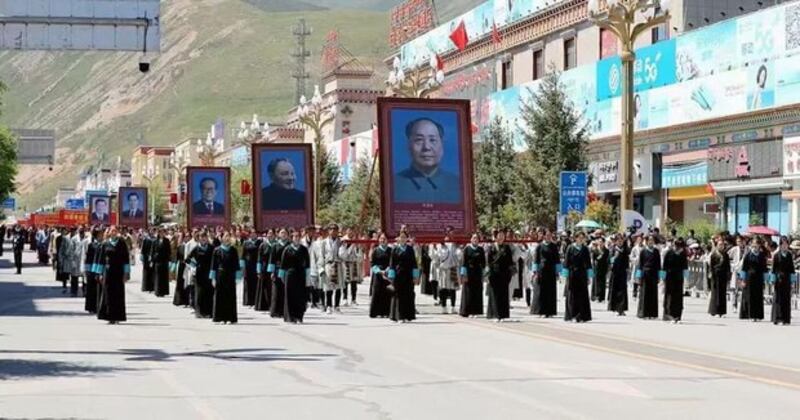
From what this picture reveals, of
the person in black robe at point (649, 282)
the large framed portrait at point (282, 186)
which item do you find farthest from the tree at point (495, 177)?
the person in black robe at point (649, 282)

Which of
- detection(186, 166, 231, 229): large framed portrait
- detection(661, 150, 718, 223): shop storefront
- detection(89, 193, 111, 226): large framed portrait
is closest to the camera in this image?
detection(661, 150, 718, 223): shop storefront

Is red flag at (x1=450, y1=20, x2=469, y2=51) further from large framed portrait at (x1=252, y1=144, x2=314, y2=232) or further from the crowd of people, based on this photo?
the crowd of people

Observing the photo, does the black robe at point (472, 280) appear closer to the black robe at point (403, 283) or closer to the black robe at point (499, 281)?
the black robe at point (499, 281)

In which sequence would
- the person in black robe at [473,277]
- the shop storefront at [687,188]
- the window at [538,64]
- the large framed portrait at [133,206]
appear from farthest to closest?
the large framed portrait at [133,206] < the window at [538,64] < the shop storefront at [687,188] < the person in black robe at [473,277]

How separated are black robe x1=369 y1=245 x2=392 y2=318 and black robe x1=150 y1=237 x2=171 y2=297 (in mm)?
10456

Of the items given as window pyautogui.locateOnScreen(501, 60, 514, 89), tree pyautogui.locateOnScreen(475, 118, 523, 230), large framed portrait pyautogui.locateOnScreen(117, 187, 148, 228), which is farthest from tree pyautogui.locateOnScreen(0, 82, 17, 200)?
tree pyautogui.locateOnScreen(475, 118, 523, 230)

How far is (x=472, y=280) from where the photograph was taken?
27500 mm

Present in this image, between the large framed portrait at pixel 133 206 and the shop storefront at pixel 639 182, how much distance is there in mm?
29108

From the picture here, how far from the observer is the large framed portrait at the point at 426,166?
2903 cm

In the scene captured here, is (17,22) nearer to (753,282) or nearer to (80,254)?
(80,254)

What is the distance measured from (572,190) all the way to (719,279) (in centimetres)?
619

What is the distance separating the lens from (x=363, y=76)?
3767 inches

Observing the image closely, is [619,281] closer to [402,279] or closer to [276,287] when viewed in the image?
[402,279]

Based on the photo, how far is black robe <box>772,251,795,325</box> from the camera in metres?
26.5
